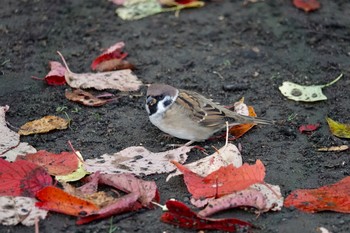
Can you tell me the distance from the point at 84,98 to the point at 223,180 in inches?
67.7

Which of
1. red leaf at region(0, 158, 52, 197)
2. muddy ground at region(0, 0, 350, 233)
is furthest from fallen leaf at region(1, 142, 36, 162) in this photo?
red leaf at region(0, 158, 52, 197)

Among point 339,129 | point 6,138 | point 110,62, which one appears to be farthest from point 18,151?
point 339,129

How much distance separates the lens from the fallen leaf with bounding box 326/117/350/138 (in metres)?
5.21

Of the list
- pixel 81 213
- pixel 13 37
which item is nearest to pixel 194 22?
pixel 13 37

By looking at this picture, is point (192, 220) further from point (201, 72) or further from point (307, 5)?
point (307, 5)

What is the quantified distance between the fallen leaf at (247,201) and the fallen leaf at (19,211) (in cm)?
96

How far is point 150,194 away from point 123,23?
2.98 meters

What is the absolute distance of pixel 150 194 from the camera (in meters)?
4.23

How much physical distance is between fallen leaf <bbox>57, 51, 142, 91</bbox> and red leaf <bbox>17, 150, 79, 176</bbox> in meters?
1.14

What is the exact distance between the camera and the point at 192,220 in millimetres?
4039

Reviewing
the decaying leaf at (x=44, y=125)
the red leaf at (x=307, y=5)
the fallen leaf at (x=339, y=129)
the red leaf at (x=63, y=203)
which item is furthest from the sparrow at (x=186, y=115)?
the red leaf at (x=307, y=5)

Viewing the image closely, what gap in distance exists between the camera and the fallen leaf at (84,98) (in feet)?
18.0

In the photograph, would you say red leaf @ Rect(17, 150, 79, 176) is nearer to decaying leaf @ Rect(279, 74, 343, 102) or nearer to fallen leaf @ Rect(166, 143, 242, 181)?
fallen leaf @ Rect(166, 143, 242, 181)

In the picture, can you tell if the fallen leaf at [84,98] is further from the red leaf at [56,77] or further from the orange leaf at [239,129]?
the orange leaf at [239,129]
